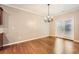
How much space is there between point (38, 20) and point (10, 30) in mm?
1001

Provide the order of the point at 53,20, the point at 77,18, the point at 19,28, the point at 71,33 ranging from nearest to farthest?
the point at 19,28
the point at 53,20
the point at 71,33
the point at 77,18

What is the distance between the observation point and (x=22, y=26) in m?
3.39

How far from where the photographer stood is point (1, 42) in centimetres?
341

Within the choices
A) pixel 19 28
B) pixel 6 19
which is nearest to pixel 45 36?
pixel 19 28

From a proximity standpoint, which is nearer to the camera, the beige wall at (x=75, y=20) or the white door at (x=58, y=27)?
the beige wall at (x=75, y=20)

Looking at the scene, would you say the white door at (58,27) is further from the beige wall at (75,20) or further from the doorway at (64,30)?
the beige wall at (75,20)

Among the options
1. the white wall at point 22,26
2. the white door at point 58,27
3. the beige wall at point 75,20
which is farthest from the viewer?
the white door at point 58,27

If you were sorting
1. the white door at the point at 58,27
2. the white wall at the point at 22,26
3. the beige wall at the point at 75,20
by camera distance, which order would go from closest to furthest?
1. the white wall at the point at 22,26
2. the beige wall at the point at 75,20
3. the white door at the point at 58,27

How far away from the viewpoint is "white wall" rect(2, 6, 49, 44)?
129 inches

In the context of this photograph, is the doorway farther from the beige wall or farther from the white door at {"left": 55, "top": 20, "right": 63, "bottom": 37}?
the beige wall

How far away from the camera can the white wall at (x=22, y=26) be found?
3.27 meters

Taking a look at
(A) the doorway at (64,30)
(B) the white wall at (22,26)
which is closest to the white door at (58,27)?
(A) the doorway at (64,30)
